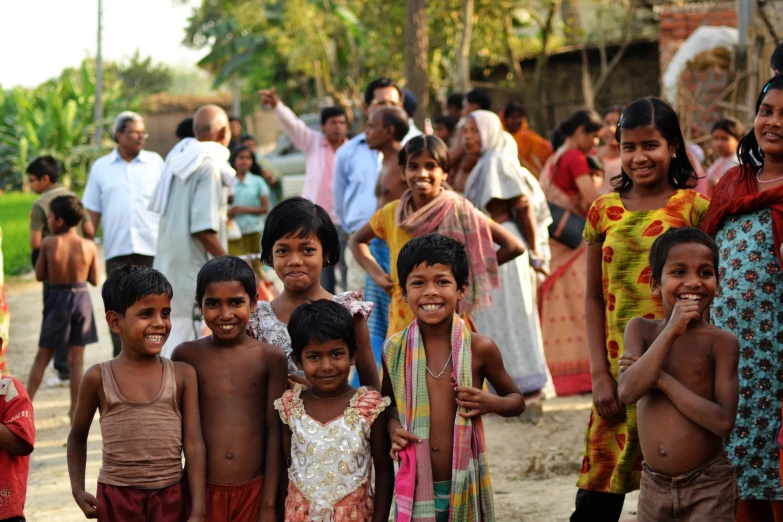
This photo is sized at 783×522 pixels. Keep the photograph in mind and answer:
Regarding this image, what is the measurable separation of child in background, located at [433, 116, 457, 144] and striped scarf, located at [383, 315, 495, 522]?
21.6 feet

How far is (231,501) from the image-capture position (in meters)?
3.44

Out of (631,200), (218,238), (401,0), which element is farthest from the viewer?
(401,0)

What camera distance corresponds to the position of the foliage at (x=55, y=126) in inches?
1156

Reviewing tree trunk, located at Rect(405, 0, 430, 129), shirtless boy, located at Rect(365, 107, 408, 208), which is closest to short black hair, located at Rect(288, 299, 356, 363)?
shirtless boy, located at Rect(365, 107, 408, 208)

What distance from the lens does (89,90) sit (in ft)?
101

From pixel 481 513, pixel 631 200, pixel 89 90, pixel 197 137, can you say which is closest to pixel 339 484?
pixel 481 513

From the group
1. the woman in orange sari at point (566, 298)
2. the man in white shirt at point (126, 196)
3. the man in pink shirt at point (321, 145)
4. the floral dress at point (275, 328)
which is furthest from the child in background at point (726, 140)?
the floral dress at point (275, 328)

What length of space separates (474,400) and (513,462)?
8.93ft

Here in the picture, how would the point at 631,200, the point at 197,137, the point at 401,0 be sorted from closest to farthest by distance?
the point at 631,200, the point at 197,137, the point at 401,0

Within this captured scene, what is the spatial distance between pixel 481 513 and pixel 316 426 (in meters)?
0.61

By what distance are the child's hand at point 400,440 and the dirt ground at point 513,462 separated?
5.54 ft

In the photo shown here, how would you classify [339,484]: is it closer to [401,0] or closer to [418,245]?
[418,245]

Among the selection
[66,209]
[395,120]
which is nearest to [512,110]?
[395,120]

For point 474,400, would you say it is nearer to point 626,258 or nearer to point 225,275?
point 626,258
